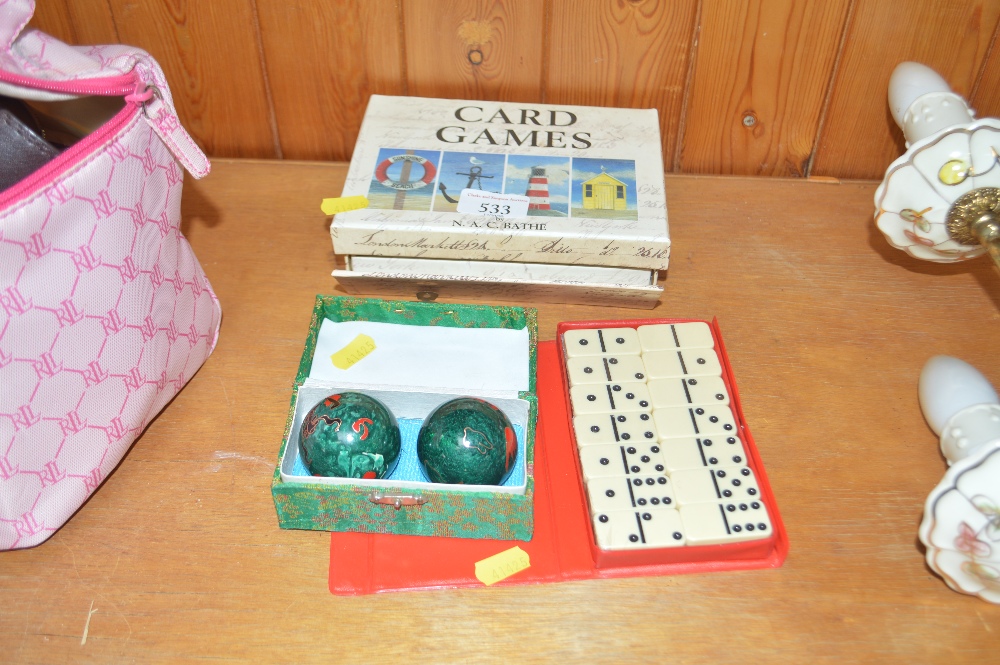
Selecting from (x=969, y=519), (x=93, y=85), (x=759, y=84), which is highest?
(x=93, y=85)

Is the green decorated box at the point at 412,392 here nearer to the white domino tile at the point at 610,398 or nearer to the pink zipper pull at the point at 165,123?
the white domino tile at the point at 610,398

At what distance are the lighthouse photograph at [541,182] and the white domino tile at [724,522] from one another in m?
0.35

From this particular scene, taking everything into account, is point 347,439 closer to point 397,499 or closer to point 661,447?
point 397,499

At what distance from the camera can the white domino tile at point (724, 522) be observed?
735 millimetres

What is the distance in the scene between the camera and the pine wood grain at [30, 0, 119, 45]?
3.23 feet

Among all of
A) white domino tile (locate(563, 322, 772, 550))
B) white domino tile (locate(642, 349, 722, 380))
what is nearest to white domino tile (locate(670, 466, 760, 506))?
white domino tile (locate(563, 322, 772, 550))

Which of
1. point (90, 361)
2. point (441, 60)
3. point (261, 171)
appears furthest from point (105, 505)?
point (441, 60)

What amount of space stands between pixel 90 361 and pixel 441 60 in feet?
1.84

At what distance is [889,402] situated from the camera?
875 millimetres

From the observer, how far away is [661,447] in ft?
2.65

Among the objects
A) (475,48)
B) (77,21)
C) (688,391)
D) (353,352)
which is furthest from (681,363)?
(77,21)

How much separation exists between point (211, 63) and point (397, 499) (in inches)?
25.2

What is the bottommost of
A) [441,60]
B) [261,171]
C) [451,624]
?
[451,624]

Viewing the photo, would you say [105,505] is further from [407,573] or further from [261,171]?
[261,171]
